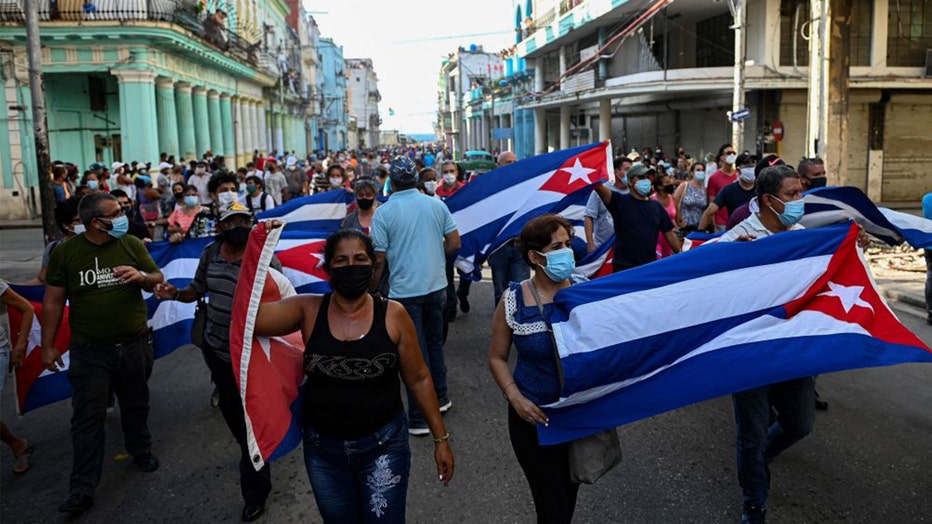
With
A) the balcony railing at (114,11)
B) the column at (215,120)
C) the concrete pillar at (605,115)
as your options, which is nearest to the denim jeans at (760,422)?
the balcony railing at (114,11)

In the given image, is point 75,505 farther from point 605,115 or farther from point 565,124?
point 565,124

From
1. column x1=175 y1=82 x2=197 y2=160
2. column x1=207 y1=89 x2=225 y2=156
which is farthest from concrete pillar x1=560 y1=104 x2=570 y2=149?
column x1=175 y1=82 x2=197 y2=160

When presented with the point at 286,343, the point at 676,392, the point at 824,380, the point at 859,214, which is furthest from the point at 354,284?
the point at 824,380

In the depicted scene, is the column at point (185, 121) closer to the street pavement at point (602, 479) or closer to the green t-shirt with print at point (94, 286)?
the street pavement at point (602, 479)

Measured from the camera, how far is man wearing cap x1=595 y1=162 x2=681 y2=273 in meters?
6.41

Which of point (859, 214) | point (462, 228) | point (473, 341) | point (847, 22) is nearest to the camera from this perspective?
point (859, 214)

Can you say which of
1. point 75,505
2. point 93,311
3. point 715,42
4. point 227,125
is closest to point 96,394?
point 93,311

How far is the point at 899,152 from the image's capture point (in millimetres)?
23516

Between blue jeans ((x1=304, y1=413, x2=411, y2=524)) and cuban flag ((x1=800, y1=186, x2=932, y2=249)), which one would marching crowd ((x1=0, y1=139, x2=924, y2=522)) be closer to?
blue jeans ((x1=304, y1=413, x2=411, y2=524))

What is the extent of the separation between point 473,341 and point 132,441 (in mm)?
3928

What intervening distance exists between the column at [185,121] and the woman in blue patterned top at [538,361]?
2748 cm

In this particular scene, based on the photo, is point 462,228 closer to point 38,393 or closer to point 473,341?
point 473,341

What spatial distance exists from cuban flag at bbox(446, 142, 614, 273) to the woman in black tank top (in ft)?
13.1

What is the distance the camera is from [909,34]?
23.2 meters
